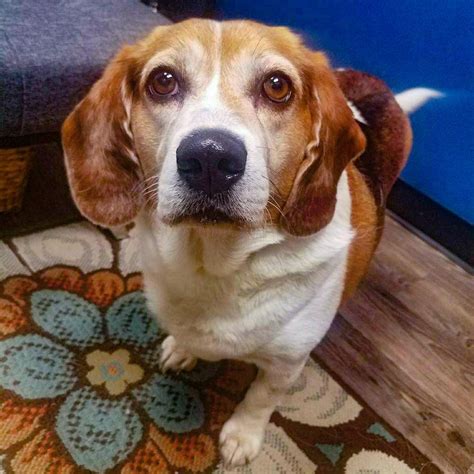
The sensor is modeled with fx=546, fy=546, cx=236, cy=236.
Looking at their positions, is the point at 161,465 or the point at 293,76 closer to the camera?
the point at 293,76

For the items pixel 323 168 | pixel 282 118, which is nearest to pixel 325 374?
pixel 323 168

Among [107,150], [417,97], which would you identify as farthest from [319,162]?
[417,97]

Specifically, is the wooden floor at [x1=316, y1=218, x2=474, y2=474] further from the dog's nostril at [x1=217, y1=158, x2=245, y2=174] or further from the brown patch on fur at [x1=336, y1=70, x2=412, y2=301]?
the dog's nostril at [x1=217, y1=158, x2=245, y2=174]

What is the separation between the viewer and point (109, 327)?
5.04ft

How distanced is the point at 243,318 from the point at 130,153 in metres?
0.39

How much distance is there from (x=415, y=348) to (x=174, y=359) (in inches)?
29.5

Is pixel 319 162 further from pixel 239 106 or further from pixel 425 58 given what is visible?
pixel 425 58

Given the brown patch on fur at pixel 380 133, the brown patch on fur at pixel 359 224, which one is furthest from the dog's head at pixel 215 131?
the brown patch on fur at pixel 380 133

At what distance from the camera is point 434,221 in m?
2.09

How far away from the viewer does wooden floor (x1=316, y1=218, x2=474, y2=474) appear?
57.1 inches

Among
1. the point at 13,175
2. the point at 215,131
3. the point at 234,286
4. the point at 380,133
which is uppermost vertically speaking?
the point at 215,131

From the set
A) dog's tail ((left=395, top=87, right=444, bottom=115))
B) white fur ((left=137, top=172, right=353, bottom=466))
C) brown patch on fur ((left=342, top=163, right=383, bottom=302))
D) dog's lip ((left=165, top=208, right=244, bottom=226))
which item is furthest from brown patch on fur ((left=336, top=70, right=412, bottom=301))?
dog's lip ((left=165, top=208, right=244, bottom=226))

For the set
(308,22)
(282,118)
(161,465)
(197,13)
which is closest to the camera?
(282,118)

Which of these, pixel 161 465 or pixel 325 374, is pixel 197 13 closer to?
pixel 325 374
